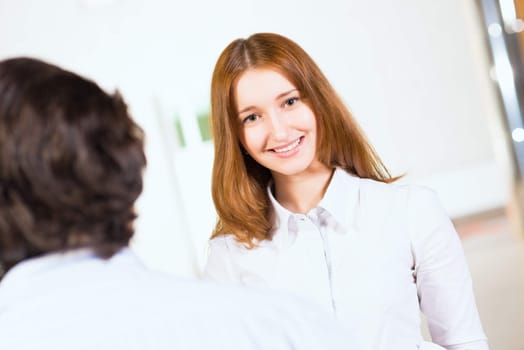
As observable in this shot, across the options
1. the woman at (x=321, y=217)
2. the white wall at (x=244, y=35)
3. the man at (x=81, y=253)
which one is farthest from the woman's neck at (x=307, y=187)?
the white wall at (x=244, y=35)

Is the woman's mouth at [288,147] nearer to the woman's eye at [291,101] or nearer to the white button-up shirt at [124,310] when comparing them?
the woman's eye at [291,101]

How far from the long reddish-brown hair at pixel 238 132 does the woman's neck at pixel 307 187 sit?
2 centimetres

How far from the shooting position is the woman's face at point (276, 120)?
1212mm

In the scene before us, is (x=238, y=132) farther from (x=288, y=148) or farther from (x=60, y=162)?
(x=60, y=162)

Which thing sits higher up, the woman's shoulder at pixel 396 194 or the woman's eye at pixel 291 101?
the woman's eye at pixel 291 101

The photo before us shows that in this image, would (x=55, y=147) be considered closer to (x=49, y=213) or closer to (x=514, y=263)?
(x=49, y=213)

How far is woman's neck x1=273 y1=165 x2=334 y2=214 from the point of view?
50.9 inches

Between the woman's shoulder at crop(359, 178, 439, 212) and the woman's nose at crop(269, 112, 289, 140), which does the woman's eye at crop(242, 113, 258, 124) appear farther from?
the woman's shoulder at crop(359, 178, 439, 212)

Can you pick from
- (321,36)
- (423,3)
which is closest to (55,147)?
(321,36)

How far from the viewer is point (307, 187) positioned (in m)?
1.30

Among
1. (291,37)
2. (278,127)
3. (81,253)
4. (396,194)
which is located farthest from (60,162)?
(291,37)

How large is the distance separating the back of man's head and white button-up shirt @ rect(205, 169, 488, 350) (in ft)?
2.11

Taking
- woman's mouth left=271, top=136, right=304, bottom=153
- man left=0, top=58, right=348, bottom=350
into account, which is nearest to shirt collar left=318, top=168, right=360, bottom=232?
woman's mouth left=271, top=136, right=304, bottom=153

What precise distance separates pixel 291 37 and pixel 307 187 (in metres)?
3.67
